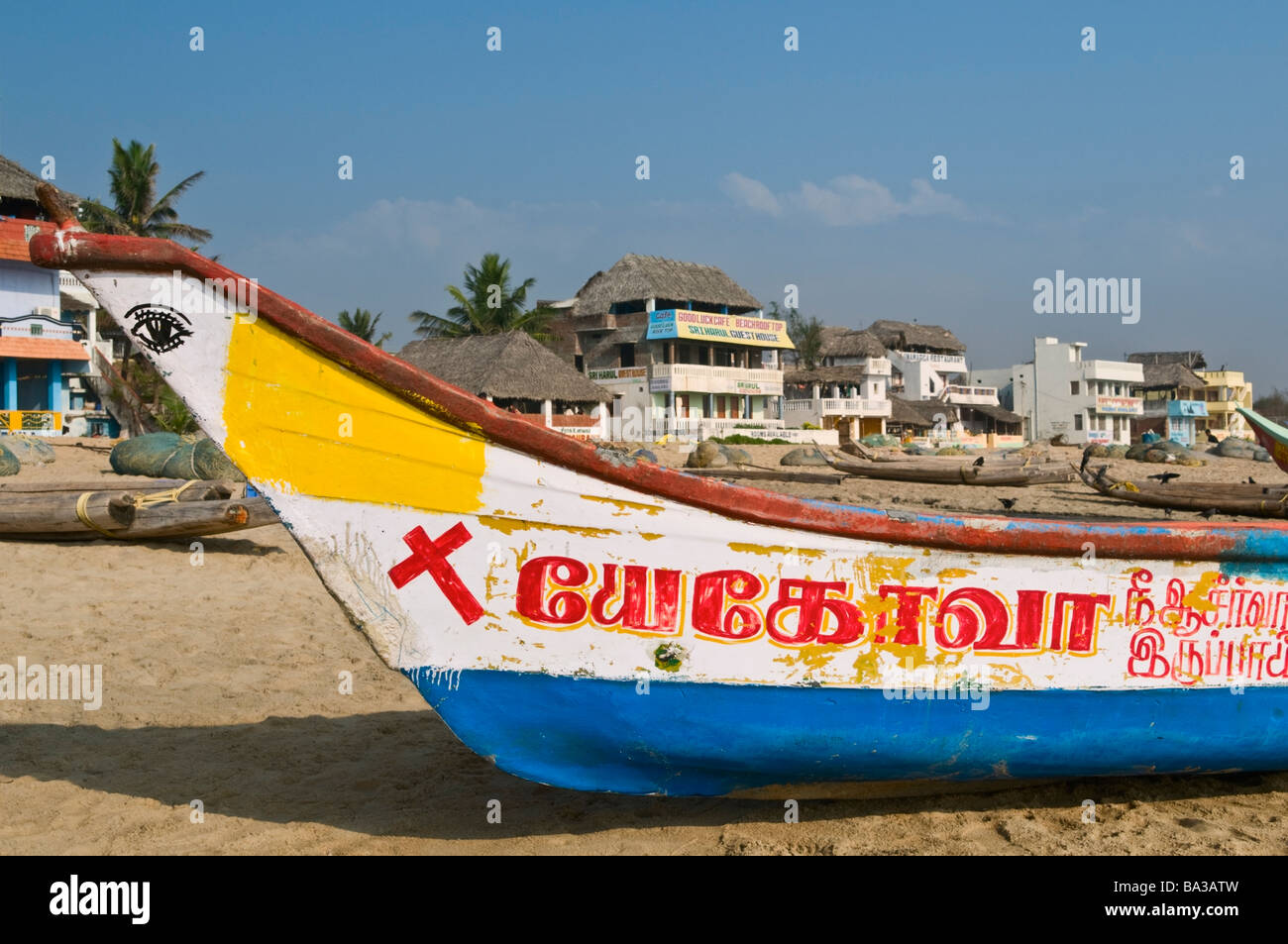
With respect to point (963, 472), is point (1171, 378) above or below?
above

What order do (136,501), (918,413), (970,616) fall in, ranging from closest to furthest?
(970,616) < (136,501) < (918,413)

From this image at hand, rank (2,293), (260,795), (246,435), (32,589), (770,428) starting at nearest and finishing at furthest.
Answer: (246,435) < (260,795) < (32,589) < (2,293) < (770,428)

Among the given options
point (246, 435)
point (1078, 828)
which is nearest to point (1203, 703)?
point (1078, 828)

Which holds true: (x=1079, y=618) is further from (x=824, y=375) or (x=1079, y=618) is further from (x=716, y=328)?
(x=824, y=375)

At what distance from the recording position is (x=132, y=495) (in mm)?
9414

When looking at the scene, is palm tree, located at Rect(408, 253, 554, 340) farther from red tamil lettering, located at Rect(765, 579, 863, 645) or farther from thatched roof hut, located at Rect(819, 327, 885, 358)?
red tamil lettering, located at Rect(765, 579, 863, 645)

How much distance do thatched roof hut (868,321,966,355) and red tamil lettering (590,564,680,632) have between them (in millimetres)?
58110

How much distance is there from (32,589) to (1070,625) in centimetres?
755

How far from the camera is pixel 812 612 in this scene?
11.6 feet

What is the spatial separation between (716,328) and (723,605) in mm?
37947

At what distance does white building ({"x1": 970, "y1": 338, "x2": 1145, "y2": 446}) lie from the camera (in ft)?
179

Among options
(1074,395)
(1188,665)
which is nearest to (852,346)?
(1074,395)

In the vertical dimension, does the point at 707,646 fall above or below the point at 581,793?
above

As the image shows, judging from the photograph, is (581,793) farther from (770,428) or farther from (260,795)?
(770,428)
